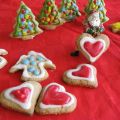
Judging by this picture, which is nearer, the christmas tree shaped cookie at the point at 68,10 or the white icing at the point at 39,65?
the white icing at the point at 39,65

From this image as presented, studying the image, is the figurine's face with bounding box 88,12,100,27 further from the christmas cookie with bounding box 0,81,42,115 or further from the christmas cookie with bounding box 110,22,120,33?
the christmas cookie with bounding box 0,81,42,115

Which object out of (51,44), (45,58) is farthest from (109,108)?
(51,44)

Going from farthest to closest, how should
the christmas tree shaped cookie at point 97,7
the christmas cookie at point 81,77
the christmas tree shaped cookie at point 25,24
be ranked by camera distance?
the christmas tree shaped cookie at point 97,7 → the christmas tree shaped cookie at point 25,24 → the christmas cookie at point 81,77

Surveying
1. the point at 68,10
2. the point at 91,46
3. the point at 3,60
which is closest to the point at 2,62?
the point at 3,60

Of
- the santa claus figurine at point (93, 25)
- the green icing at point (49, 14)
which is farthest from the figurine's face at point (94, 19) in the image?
the green icing at point (49, 14)

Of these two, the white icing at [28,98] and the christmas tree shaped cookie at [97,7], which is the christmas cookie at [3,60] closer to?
the white icing at [28,98]

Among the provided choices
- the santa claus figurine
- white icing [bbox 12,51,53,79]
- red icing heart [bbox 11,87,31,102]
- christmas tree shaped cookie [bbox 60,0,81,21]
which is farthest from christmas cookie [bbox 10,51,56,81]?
christmas tree shaped cookie [bbox 60,0,81,21]
